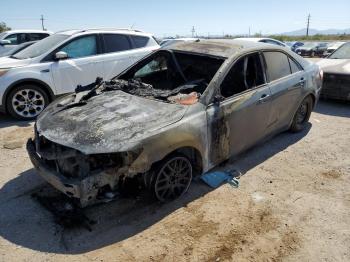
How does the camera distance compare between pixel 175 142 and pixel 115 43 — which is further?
pixel 115 43

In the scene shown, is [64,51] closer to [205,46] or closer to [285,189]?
[205,46]

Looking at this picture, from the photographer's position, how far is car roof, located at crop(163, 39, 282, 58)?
4480 millimetres

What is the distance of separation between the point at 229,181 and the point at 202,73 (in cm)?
149

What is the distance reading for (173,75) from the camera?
502 cm

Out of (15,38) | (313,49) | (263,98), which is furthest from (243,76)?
(313,49)

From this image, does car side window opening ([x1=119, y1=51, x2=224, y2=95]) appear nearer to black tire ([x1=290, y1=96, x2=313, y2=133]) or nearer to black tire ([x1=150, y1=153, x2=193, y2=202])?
black tire ([x1=150, y1=153, x2=193, y2=202])

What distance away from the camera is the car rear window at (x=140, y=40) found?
8.23 m

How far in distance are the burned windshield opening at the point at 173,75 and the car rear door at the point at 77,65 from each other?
7.88 feet

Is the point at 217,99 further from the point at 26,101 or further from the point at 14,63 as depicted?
the point at 14,63

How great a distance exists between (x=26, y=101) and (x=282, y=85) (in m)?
4.89

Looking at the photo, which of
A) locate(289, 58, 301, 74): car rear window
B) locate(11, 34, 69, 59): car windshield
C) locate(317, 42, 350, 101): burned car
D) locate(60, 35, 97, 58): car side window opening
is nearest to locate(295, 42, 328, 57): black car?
locate(317, 42, 350, 101): burned car

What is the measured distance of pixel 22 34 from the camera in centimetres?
1353

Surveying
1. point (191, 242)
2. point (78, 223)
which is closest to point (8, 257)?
point (78, 223)

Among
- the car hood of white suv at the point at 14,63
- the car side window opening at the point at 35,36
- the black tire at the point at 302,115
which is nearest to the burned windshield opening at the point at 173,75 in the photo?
the black tire at the point at 302,115
